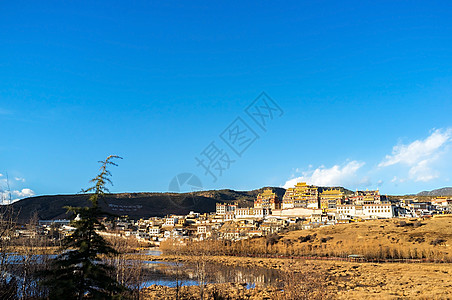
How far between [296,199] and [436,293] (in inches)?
2962

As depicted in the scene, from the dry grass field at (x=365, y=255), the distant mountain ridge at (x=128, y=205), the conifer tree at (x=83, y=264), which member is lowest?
the dry grass field at (x=365, y=255)

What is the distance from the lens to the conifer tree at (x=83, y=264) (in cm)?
991

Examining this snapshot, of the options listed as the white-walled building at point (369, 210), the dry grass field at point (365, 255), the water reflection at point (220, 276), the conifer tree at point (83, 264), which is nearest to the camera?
the conifer tree at point (83, 264)

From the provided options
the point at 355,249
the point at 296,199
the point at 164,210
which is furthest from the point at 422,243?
the point at 164,210

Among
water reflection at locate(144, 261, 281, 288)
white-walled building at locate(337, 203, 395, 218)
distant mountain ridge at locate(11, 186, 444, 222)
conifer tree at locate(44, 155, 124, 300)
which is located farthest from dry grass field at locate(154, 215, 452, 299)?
distant mountain ridge at locate(11, 186, 444, 222)

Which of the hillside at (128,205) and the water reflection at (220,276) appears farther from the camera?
the hillside at (128,205)

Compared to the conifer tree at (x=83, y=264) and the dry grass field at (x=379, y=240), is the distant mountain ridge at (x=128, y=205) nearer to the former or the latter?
the dry grass field at (x=379, y=240)

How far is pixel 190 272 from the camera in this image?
132 feet

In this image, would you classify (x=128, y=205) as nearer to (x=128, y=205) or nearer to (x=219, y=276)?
(x=128, y=205)

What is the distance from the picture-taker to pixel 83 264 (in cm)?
1027

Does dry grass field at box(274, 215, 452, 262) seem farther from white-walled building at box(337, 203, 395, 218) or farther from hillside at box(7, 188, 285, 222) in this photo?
hillside at box(7, 188, 285, 222)

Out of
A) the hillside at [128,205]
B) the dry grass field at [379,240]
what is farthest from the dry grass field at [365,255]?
the hillside at [128,205]

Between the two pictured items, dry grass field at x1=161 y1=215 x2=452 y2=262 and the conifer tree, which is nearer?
the conifer tree

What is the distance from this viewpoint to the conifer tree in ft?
32.5
